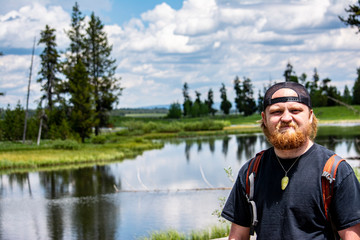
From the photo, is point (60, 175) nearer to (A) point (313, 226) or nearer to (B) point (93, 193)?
(B) point (93, 193)

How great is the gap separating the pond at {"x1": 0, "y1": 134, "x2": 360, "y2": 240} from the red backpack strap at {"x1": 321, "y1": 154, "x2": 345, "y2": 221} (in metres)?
11.7

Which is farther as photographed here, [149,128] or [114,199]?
[149,128]

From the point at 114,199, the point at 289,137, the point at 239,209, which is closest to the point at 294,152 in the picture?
the point at 289,137

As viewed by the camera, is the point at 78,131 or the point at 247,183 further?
the point at 78,131

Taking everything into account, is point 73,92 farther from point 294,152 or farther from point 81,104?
point 294,152

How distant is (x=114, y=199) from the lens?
20609 mm

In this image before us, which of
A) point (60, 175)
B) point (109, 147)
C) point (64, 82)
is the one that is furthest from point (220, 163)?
point (64, 82)

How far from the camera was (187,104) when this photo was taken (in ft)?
387

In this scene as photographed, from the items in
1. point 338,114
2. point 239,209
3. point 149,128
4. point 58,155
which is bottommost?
point 58,155

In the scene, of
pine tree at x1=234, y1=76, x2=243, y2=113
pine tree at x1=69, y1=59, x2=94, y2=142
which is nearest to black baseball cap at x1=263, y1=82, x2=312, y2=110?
pine tree at x1=69, y1=59, x2=94, y2=142

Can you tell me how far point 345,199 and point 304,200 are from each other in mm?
221

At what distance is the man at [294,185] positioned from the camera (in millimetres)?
2605

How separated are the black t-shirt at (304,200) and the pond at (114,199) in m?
11.5

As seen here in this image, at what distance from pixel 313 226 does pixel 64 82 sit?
52484 millimetres
